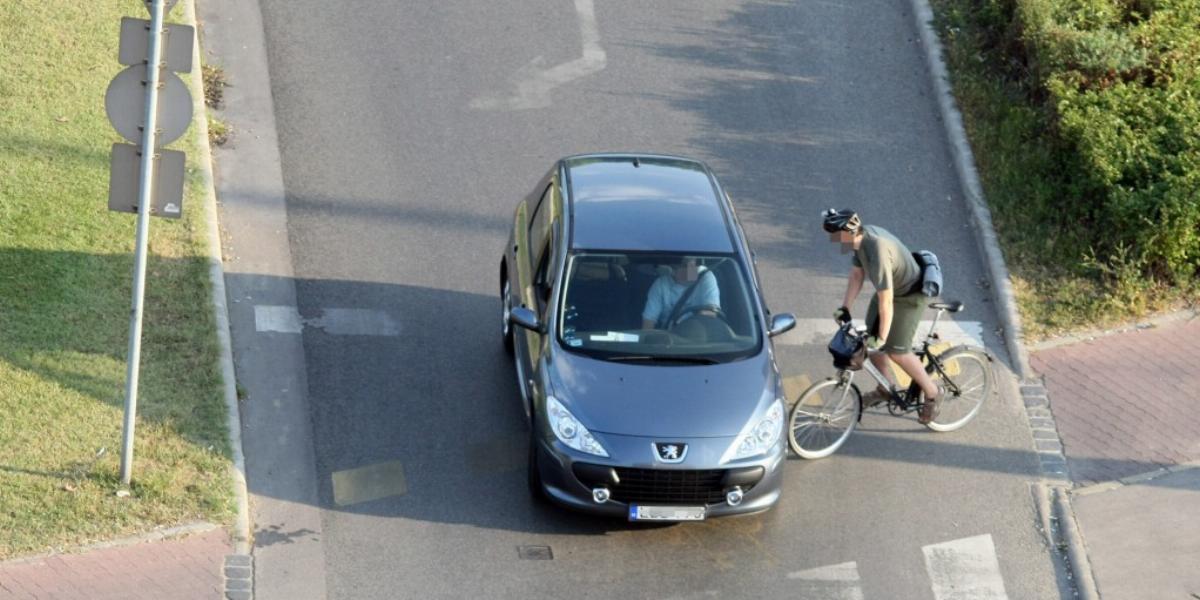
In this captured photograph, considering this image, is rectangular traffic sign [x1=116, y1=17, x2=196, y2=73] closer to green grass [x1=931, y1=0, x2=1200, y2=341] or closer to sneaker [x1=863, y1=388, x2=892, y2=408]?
sneaker [x1=863, y1=388, x2=892, y2=408]

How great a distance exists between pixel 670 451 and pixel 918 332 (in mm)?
3672

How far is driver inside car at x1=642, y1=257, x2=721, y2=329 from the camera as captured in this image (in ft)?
33.7

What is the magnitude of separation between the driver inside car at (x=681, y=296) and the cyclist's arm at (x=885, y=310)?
1.09m

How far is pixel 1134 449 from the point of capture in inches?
448

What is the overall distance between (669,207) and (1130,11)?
717cm

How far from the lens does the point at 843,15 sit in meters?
17.2

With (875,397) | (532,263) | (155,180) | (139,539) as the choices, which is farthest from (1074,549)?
(155,180)

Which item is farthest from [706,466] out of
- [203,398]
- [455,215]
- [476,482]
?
[455,215]

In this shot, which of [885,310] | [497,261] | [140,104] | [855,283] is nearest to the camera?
[140,104]

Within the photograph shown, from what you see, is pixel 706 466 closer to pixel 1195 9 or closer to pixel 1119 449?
pixel 1119 449

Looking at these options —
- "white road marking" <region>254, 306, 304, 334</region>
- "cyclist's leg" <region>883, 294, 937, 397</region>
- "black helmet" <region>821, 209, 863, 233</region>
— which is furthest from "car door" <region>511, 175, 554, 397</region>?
"cyclist's leg" <region>883, 294, 937, 397</region>

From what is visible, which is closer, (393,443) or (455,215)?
(393,443)

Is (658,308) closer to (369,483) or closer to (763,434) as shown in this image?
(763,434)

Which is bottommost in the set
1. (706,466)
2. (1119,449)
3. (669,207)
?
(1119,449)
